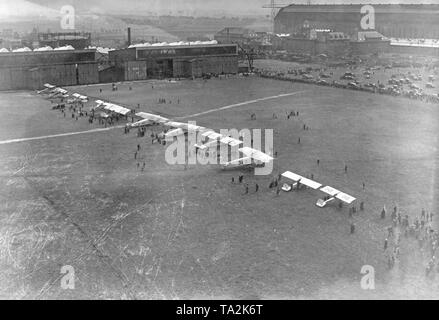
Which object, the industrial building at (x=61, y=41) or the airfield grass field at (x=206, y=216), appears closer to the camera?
the airfield grass field at (x=206, y=216)

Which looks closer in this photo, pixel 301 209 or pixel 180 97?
pixel 301 209

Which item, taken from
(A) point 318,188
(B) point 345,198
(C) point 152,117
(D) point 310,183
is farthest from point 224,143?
(B) point 345,198

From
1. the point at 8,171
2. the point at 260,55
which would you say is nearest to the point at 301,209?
the point at 8,171

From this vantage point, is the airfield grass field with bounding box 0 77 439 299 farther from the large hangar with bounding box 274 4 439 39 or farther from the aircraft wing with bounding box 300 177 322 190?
the large hangar with bounding box 274 4 439 39

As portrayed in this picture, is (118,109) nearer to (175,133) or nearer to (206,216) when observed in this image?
(175,133)

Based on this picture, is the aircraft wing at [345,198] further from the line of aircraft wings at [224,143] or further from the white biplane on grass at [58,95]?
the white biplane on grass at [58,95]

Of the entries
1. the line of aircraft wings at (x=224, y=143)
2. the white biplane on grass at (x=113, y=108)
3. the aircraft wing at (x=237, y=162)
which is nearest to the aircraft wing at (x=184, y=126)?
the line of aircraft wings at (x=224, y=143)
